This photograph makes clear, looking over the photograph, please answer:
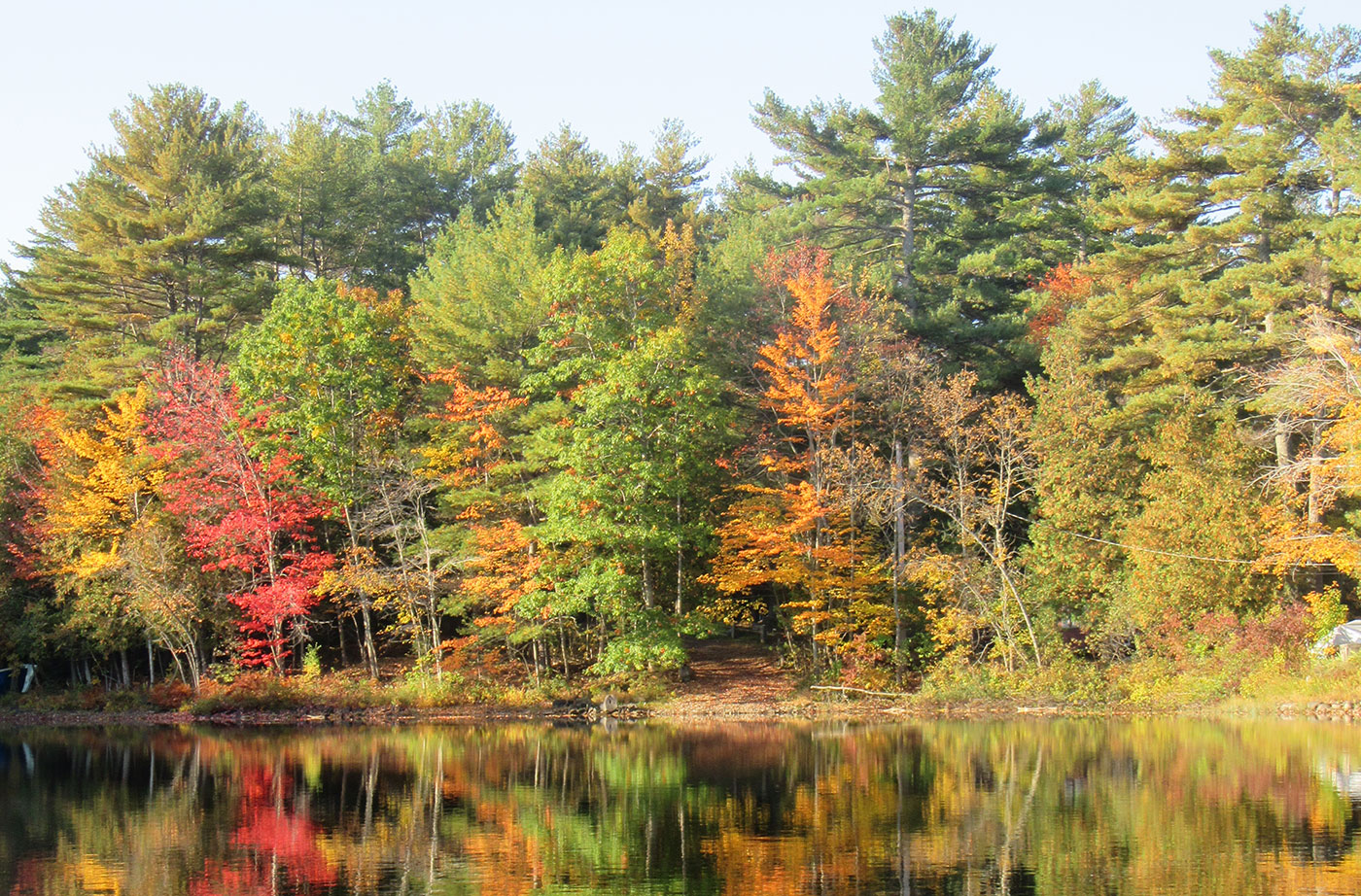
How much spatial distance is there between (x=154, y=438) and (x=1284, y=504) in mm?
33550

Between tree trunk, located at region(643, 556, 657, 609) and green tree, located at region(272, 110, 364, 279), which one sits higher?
green tree, located at region(272, 110, 364, 279)

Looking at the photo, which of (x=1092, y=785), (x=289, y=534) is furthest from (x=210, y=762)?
(x=1092, y=785)

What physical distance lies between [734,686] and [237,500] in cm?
1621

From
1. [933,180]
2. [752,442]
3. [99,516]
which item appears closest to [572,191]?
[933,180]

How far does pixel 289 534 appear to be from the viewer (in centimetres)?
4009

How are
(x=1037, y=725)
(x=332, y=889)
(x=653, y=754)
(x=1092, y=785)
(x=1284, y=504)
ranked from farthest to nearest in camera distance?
(x=1284, y=504) < (x=1037, y=725) < (x=653, y=754) < (x=1092, y=785) < (x=332, y=889)

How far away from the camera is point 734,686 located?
127 ft

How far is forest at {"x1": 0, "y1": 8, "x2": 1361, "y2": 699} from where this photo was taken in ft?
116

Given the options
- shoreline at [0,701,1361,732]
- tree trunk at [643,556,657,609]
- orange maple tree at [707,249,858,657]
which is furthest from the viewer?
tree trunk at [643,556,657,609]

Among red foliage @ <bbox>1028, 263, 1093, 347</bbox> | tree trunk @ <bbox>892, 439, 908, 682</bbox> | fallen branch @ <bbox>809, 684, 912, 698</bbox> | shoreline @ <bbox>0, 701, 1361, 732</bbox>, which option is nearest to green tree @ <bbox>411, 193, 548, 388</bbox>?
shoreline @ <bbox>0, 701, 1361, 732</bbox>

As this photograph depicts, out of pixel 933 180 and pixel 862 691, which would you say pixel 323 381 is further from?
pixel 933 180

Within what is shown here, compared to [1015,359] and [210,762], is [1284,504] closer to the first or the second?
[1015,359]

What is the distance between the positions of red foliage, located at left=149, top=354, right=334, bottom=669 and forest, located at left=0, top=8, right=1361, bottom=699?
17cm

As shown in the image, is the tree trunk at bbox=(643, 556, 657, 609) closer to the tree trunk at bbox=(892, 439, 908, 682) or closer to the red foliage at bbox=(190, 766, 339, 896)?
the tree trunk at bbox=(892, 439, 908, 682)
